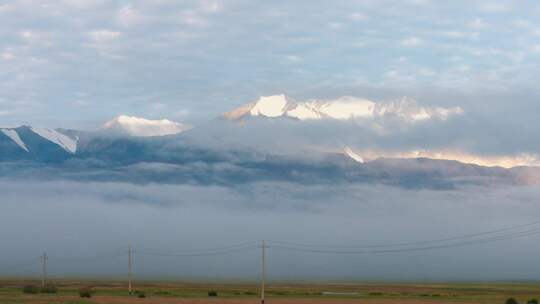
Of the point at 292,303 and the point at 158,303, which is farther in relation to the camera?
the point at 292,303

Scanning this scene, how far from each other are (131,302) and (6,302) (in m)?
20.6

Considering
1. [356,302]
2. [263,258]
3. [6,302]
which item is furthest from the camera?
[263,258]

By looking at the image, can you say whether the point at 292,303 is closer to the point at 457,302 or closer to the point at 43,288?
the point at 457,302

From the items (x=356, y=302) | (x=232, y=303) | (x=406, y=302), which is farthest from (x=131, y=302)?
(x=406, y=302)

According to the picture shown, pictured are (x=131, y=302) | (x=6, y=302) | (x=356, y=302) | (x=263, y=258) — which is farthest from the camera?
(x=263, y=258)

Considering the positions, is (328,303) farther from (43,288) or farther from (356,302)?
(43,288)

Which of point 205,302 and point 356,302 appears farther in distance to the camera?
point 356,302

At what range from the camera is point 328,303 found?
157 meters

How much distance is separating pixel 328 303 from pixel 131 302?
34.8 m

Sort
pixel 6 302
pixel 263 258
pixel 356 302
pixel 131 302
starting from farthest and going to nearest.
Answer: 1. pixel 263 258
2. pixel 356 302
3. pixel 131 302
4. pixel 6 302

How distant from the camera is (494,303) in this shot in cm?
16450

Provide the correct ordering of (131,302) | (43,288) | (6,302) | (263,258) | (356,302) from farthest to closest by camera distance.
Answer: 1. (43,288)
2. (263,258)
3. (356,302)
4. (131,302)
5. (6,302)

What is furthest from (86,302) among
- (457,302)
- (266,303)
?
(457,302)

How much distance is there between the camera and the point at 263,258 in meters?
178
